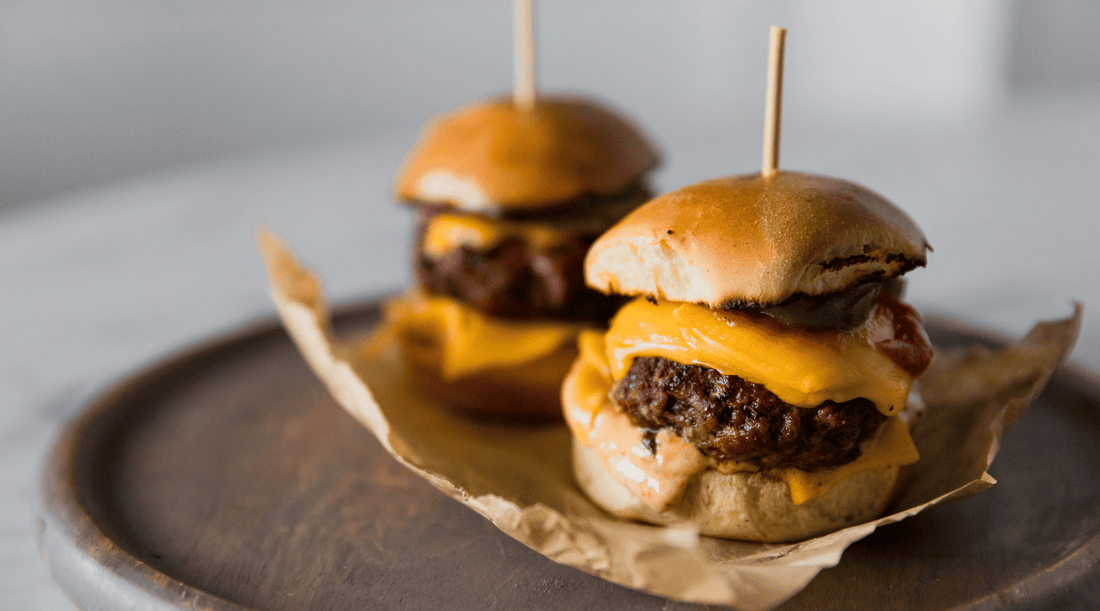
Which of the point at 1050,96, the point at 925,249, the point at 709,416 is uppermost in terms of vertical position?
the point at 925,249

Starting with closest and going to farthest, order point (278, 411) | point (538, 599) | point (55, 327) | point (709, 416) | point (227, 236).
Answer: point (538, 599) → point (709, 416) → point (278, 411) → point (55, 327) → point (227, 236)

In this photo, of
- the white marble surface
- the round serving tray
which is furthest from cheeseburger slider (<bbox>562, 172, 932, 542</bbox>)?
the white marble surface

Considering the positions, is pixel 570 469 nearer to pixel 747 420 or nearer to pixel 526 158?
pixel 747 420

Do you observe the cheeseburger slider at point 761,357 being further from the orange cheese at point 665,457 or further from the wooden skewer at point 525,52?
the wooden skewer at point 525,52

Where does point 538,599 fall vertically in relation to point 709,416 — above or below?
below

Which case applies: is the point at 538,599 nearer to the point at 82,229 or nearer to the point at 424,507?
the point at 424,507

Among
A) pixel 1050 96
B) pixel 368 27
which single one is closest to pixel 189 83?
pixel 368 27

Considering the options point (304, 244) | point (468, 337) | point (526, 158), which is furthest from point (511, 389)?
point (304, 244)
